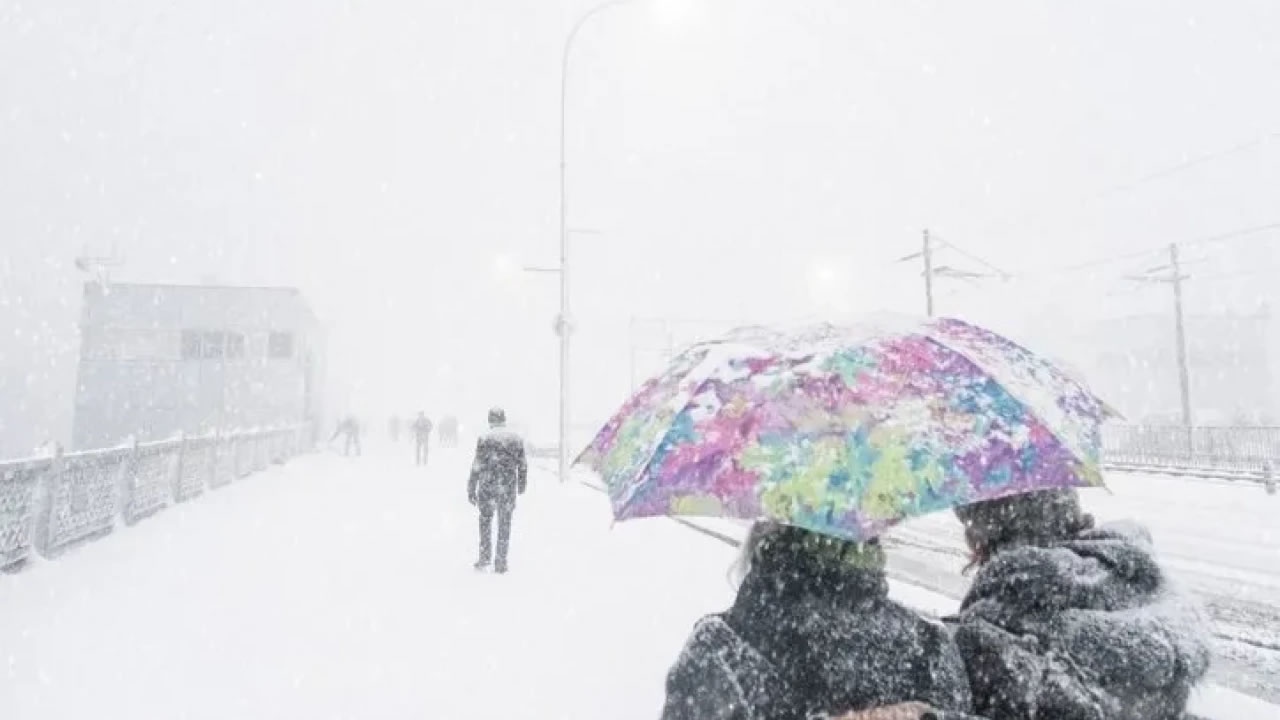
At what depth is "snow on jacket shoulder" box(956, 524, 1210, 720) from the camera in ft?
5.98

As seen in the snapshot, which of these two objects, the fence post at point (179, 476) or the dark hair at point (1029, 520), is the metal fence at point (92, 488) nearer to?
the fence post at point (179, 476)

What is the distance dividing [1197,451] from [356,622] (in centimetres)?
2690

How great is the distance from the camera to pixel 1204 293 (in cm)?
7694

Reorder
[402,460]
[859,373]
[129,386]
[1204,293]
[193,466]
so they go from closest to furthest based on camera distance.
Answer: [859,373] < [193,466] < [402,460] < [129,386] < [1204,293]

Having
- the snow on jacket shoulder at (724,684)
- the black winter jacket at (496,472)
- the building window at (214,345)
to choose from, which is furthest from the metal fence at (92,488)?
the building window at (214,345)

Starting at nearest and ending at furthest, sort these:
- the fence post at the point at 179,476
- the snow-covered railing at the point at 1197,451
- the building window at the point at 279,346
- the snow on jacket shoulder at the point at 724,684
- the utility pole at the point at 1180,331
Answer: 1. the snow on jacket shoulder at the point at 724,684
2. the fence post at the point at 179,476
3. the snow-covered railing at the point at 1197,451
4. the utility pole at the point at 1180,331
5. the building window at the point at 279,346

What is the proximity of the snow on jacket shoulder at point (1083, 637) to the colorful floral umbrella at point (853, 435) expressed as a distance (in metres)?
0.22

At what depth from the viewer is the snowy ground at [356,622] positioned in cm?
511

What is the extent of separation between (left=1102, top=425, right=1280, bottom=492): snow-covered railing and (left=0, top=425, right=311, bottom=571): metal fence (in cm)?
2254

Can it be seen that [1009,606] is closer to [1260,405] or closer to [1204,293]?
[1260,405]

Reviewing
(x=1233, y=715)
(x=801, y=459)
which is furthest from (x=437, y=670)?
(x=1233, y=715)

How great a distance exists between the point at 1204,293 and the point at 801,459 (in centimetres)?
9237

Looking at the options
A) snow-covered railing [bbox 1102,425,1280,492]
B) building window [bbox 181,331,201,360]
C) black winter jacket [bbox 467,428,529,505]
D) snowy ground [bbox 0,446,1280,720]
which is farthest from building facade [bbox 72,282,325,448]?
snow-covered railing [bbox 1102,425,1280,492]

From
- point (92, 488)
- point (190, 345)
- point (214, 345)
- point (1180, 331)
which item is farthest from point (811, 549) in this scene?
point (190, 345)
